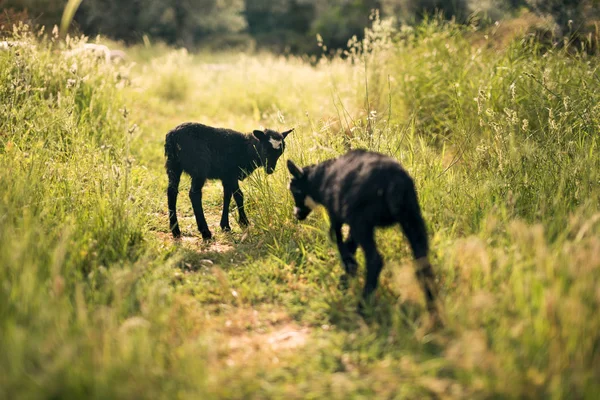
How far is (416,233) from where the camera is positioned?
3.31 metres

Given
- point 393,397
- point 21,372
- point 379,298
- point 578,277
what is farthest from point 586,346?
point 21,372

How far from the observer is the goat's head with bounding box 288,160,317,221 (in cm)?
424

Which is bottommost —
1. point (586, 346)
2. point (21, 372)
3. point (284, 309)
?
point (284, 309)

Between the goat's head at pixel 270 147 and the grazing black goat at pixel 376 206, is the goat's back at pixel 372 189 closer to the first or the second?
the grazing black goat at pixel 376 206

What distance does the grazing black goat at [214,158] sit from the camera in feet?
16.7

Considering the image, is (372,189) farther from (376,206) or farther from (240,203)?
(240,203)

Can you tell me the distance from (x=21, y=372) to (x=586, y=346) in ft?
8.78

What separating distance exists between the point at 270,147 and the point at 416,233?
2.50 m

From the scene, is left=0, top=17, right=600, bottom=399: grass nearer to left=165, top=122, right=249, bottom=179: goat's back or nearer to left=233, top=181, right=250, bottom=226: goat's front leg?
left=233, top=181, right=250, bottom=226: goat's front leg

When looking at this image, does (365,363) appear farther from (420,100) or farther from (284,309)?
(420,100)

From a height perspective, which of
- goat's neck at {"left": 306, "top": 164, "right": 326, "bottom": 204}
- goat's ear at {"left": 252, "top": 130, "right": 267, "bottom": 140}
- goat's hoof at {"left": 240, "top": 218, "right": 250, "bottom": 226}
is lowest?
goat's hoof at {"left": 240, "top": 218, "right": 250, "bottom": 226}

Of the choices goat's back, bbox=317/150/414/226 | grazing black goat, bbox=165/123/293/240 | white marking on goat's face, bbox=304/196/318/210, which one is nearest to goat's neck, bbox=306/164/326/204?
white marking on goat's face, bbox=304/196/318/210

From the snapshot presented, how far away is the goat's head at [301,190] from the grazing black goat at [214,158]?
3.95 feet

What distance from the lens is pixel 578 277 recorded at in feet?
9.22
